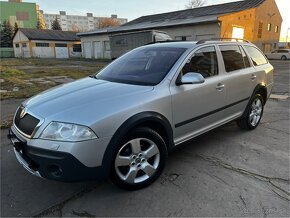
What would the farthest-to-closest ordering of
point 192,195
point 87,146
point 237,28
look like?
point 237,28 < point 192,195 < point 87,146

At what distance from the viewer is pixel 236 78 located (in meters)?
4.15

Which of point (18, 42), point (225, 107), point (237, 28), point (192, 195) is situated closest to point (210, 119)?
point (225, 107)

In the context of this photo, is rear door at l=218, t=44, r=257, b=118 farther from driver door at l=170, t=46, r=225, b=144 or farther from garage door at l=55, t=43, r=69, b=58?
garage door at l=55, t=43, r=69, b=58

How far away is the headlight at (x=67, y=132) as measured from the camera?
2410 millimetres

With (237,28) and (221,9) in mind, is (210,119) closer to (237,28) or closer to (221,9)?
(237,28)

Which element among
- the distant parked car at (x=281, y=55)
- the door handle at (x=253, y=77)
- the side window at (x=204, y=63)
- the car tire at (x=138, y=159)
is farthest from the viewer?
the distant parked car at (x=281, y=55)

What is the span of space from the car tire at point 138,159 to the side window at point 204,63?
1035 millimetres

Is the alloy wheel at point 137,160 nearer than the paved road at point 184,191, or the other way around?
the paved road at point 184,191

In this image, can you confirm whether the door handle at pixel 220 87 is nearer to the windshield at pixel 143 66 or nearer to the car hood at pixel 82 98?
the windshield at pixel 143 66

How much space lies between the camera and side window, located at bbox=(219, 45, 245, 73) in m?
4.08

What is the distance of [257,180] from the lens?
10.4ft

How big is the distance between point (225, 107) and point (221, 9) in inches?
1139

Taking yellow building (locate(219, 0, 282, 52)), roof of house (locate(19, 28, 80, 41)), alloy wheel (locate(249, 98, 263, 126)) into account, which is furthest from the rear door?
roof of house (locate(19, 28, 80, 41))

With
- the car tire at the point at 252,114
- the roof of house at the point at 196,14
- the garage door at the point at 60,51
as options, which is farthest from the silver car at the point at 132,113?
the garage door at the point at 60,51
